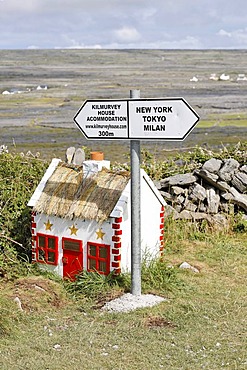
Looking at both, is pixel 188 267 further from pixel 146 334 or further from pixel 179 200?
pixel 146 334

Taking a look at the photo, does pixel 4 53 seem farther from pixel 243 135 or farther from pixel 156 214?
pixel 156 214

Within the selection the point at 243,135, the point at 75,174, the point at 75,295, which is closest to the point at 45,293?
the point at 75,295

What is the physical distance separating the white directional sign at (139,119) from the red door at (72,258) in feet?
4.49

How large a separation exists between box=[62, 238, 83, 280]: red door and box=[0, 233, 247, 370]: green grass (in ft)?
1.99

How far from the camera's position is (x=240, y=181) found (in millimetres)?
10984

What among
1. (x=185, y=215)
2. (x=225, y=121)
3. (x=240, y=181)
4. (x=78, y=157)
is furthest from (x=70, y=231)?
(x=225, y=121)

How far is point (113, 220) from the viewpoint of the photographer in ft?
25.2

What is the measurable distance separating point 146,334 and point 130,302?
81cm

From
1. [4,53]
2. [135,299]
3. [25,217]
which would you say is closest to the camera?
[135,299]

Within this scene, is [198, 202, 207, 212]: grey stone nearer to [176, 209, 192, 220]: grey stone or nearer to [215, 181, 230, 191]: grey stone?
[176, 209, 192, 220]: grey stone

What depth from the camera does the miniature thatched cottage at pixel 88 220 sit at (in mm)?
7777

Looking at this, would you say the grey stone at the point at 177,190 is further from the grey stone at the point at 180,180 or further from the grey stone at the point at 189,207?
the grey stone at the point at 189,207

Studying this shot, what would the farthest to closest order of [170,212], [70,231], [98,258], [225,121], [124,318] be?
[225,121]
[170,212]
[70,231]
[98,258]
[124,318]

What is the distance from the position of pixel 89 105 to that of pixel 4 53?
10894cm
